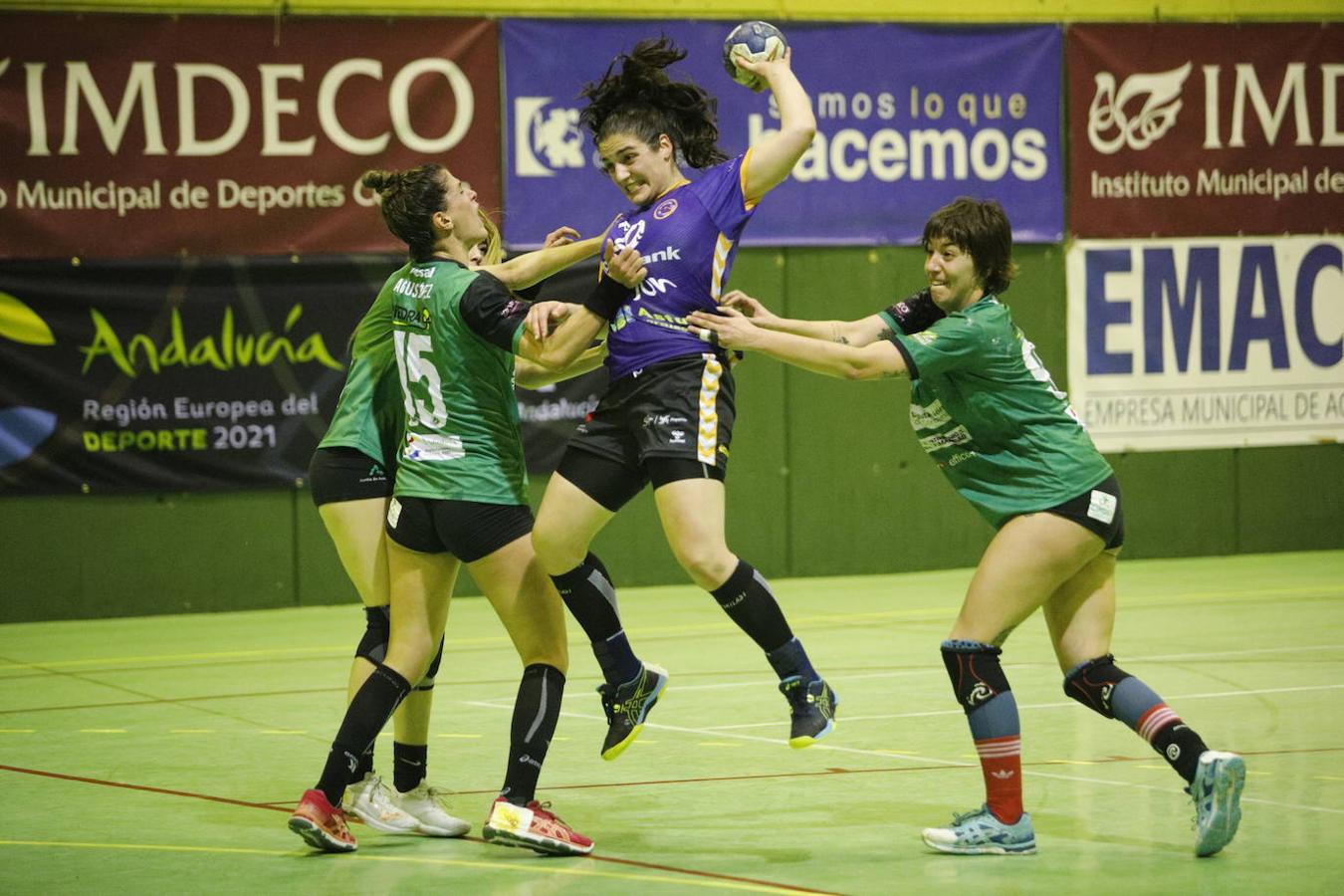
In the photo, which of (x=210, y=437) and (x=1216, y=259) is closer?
(x=210, y=437)

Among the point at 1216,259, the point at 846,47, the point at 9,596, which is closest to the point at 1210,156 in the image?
the point at 1216,259

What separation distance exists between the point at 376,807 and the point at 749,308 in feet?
6.95

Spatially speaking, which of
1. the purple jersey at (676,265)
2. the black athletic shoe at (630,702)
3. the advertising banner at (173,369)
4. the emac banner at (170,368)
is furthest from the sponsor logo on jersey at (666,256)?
the emac banner at (170,368)

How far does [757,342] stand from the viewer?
19.1ft

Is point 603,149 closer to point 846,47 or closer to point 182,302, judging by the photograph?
point 182,302

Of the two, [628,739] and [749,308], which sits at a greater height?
[749,308]

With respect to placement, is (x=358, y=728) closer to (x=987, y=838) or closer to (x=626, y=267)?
(x=626, y=267)

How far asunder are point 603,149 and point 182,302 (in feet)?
23.3

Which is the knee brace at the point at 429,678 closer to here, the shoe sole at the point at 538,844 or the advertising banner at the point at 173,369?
the shoe sole at the point at 538,844

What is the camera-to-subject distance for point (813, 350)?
5.84 m

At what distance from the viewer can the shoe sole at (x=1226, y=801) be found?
564 cm

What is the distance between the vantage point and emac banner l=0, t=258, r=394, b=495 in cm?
1254

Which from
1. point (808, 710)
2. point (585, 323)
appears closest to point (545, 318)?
point (585, 323)

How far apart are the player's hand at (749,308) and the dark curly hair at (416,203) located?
99cm
